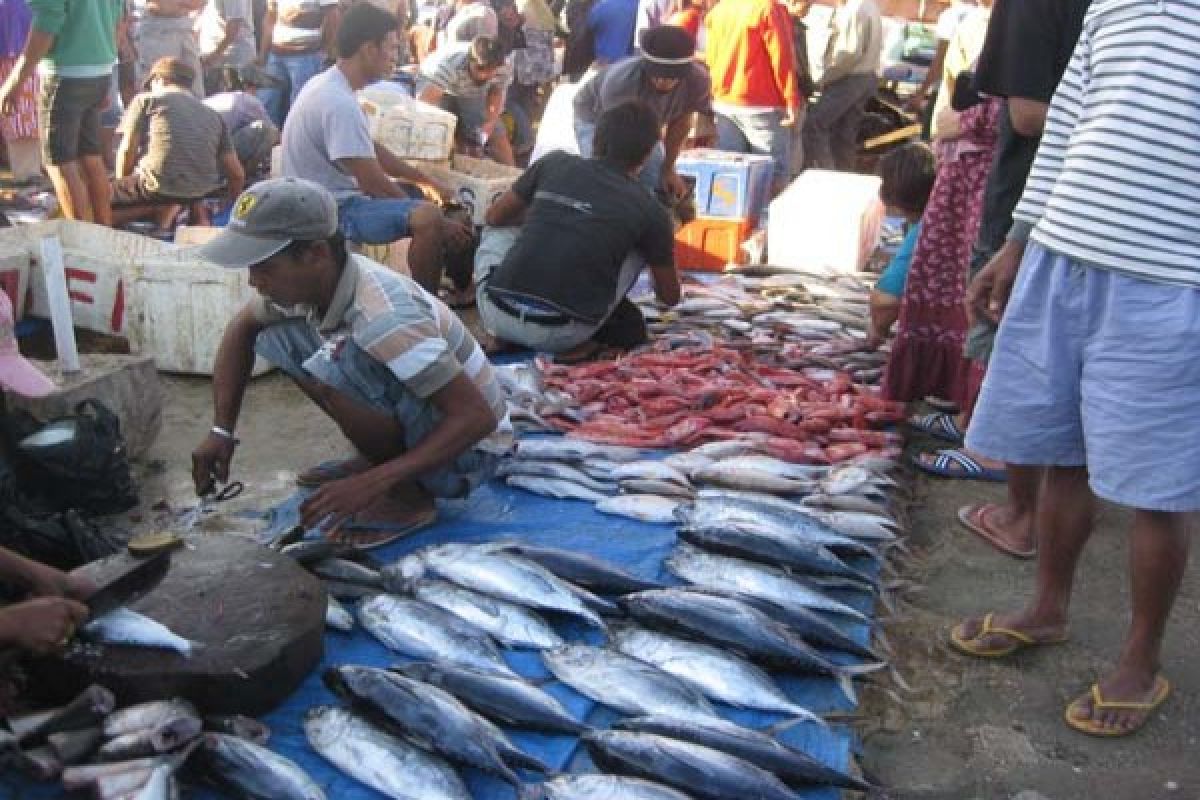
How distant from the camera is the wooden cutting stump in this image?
2.78m

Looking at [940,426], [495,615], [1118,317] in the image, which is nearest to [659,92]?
[940,426]

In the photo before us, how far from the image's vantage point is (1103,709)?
126 inches

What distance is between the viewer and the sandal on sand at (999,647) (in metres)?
3.54

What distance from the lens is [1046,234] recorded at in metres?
3.05

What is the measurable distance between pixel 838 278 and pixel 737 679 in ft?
16.3

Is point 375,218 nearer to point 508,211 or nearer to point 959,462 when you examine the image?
point 508,211

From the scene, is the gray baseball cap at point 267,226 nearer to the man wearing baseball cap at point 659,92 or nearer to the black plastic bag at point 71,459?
the black plastic bag at point 71,459

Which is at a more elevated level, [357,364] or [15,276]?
[357,364]

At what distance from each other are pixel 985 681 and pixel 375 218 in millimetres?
4061

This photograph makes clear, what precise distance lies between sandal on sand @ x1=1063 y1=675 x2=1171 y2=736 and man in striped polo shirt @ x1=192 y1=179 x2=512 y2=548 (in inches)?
73.9

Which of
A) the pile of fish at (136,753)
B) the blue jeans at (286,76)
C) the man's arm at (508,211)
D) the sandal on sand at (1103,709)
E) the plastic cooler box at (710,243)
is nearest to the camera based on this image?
the pile of fish at (136,753)

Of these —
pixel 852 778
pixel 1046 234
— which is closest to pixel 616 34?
pixel 1046 234

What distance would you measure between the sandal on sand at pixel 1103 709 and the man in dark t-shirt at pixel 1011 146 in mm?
989

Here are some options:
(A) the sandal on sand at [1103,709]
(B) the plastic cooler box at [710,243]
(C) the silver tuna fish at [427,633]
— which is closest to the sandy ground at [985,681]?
(A) the sandal on sand at [1103,709]
